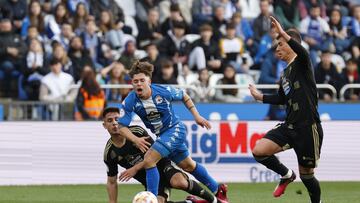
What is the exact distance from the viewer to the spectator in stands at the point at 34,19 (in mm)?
23172

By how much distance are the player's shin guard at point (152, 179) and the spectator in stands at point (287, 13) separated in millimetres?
12657

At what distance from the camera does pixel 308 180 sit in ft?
44.2

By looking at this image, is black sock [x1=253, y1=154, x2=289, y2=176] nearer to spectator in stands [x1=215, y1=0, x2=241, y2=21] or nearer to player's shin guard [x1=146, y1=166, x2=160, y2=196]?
player's shin guard [x1=146, y1=166, x2=160, y2=196]

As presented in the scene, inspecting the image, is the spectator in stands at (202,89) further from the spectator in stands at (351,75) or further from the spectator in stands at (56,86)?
the spectator in stands at (351,75)

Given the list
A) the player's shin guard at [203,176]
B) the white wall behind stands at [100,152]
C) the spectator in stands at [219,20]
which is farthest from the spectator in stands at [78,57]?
the player's shin guard at [203,176]

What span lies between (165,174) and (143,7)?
1184 cm

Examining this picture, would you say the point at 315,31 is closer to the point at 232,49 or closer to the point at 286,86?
the point at 232,49

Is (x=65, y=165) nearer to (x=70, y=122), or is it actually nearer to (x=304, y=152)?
(x=70, y=122)

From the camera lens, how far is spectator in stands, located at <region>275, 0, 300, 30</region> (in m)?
25.3

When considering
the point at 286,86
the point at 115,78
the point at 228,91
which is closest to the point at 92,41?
the point at 115,78

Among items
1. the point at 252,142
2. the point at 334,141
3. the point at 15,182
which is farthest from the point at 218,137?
the point at 15,182

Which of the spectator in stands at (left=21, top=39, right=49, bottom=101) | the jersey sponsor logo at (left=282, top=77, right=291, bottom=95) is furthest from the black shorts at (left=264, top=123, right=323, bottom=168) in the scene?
the spectator in stands at (left=21, top=39, right=49, bottom=101)

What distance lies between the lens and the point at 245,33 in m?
24.8

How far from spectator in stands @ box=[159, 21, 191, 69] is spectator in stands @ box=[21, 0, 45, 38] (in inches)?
103
